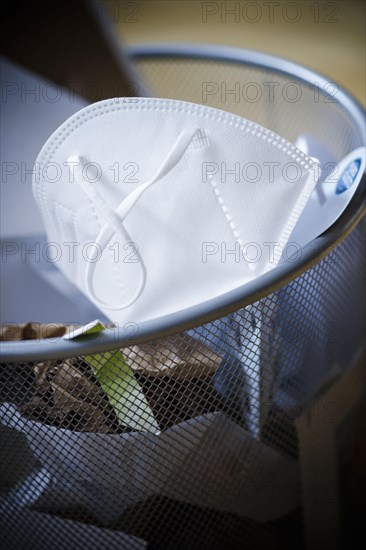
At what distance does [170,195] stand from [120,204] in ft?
0.13

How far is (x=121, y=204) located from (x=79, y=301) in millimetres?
224

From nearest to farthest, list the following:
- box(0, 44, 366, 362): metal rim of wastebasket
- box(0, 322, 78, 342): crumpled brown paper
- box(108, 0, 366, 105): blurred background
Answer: box(0, 44, 366, 362): metal rim of wastebasket → box(0, 322, 78, 342): crumpled brown paper → box(108, 0, 366, 105): blurred background

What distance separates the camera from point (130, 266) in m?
0.56

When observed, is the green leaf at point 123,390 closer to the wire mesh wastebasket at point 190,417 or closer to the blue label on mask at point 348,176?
the wire mesh wastebasket at point 190,417

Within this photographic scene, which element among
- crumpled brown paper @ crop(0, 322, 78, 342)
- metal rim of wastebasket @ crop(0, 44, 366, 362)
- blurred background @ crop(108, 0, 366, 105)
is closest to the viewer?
metal rim of wastebasket @ crop(0, 44, 366, 362)

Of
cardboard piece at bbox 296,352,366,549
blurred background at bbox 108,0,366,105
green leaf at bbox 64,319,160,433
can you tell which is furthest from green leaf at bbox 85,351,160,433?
blurred background at bbox 108,0,366,105

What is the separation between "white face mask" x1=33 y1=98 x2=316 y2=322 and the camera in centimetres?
51

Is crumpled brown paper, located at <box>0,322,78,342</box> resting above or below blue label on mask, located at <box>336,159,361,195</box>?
below

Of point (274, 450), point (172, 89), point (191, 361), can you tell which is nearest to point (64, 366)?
point (191, 361)

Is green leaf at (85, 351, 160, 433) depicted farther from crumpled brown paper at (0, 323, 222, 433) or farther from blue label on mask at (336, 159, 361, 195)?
blue label on mask at (336, 159, 361, 195)

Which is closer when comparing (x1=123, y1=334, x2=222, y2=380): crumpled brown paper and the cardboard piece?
(x1=123, y1=334, x2=222, y2=380): crumpled brown paper

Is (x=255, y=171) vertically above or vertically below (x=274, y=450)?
above

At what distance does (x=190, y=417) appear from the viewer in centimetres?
53

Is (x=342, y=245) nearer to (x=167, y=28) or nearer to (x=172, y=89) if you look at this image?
(x=172, y=89)
